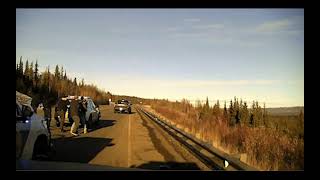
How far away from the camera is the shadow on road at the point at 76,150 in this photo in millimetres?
13034

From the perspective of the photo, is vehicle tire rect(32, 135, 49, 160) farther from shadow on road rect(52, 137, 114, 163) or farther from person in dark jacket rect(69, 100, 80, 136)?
person in dark jacket rect(69, 100, 80, 136)

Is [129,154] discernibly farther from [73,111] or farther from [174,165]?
[73,111]

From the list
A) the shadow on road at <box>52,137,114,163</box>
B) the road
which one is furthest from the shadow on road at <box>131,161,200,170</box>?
the shadow on road at <box>52,137,114,163</box>

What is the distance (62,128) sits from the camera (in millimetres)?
23547

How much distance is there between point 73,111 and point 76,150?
634 cm

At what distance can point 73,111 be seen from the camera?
2128 cm

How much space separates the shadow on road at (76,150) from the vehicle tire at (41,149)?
1308 mm

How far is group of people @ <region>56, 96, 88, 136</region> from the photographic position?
837 inches

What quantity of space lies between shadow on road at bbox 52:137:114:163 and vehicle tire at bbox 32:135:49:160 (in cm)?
131
